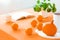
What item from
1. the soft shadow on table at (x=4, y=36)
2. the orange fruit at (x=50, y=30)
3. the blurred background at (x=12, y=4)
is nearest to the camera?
the orange fruit at (x=50, y=30)

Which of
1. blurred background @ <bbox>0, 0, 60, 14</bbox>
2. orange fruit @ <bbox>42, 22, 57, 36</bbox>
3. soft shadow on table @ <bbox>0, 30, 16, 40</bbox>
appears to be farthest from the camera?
blurred background @ <bbox>0, 0, 60, 14</bbox>

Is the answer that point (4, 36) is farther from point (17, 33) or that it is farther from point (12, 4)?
point (12, 4)

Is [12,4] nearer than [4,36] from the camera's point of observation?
No

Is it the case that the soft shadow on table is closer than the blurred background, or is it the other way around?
the soft shadow on table

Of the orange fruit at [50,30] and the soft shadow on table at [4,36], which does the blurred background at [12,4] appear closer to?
the soft shadow on table at [4,36]

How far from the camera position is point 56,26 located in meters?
1.29

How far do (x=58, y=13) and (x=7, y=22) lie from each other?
567mm

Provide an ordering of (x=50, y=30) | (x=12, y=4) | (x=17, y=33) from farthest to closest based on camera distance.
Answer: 1. (x=12, y=4)
2. (x=17, y=33)
3. (x=50, y=30)

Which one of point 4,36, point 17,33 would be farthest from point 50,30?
point 4,36

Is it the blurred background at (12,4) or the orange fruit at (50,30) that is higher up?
the blurred background at (12,4)

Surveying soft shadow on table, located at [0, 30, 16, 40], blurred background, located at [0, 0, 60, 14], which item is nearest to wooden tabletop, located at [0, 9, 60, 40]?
soft shadow on table, located at [0, 30, 16, 40]

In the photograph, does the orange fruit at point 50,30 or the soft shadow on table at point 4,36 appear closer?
the orange fruit at point 50,30

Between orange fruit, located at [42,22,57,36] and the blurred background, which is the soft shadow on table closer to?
orange fruit, located at [42,22,57,36]

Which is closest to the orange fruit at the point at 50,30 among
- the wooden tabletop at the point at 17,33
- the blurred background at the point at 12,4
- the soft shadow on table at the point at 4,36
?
the wooden tabletop at the point at 17,33
